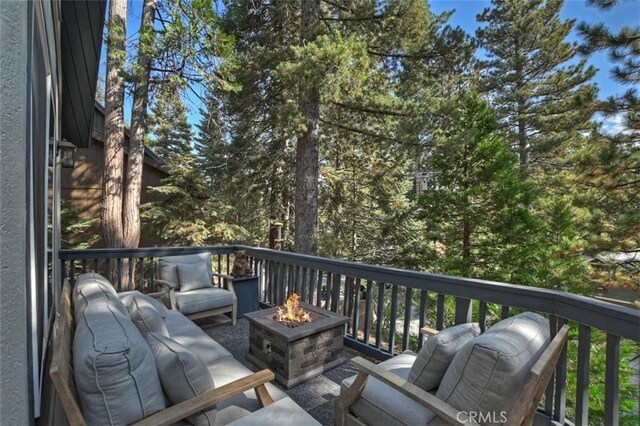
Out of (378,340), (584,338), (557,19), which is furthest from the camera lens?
(557,19)

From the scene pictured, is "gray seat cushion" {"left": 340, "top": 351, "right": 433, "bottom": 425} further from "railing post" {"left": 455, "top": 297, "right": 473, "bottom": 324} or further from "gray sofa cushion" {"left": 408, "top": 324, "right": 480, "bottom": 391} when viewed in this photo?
"railing post" {"left": 455, "top": 297, "right": 473, "bottom": 324}

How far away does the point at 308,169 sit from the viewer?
7.51m

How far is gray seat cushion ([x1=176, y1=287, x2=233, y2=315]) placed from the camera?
4.08 metres

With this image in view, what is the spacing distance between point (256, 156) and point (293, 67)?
3.42 meters

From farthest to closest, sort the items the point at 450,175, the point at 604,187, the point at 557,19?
1. the point at 557,19
2. the point at 450,175
3. the point at 604,187

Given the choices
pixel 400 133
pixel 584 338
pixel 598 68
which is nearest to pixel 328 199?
pixel 400 133

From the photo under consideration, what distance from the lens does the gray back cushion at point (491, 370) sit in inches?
62.3

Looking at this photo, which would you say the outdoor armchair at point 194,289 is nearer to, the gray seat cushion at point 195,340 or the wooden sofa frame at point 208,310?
the wooden sofa frame at point 208,310

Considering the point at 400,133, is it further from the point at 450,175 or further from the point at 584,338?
the point at 584,338

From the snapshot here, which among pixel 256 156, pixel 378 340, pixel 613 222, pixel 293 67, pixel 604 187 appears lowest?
pixel 378 340

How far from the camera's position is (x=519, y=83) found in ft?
39.8

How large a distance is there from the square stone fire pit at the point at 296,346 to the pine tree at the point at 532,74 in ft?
37.1

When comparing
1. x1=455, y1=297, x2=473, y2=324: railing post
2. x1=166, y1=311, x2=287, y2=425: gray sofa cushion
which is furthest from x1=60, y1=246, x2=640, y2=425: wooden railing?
x1=166, y1=311, x2=287, y2=425: gray sofa cushion

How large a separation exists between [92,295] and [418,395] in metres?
2.12
